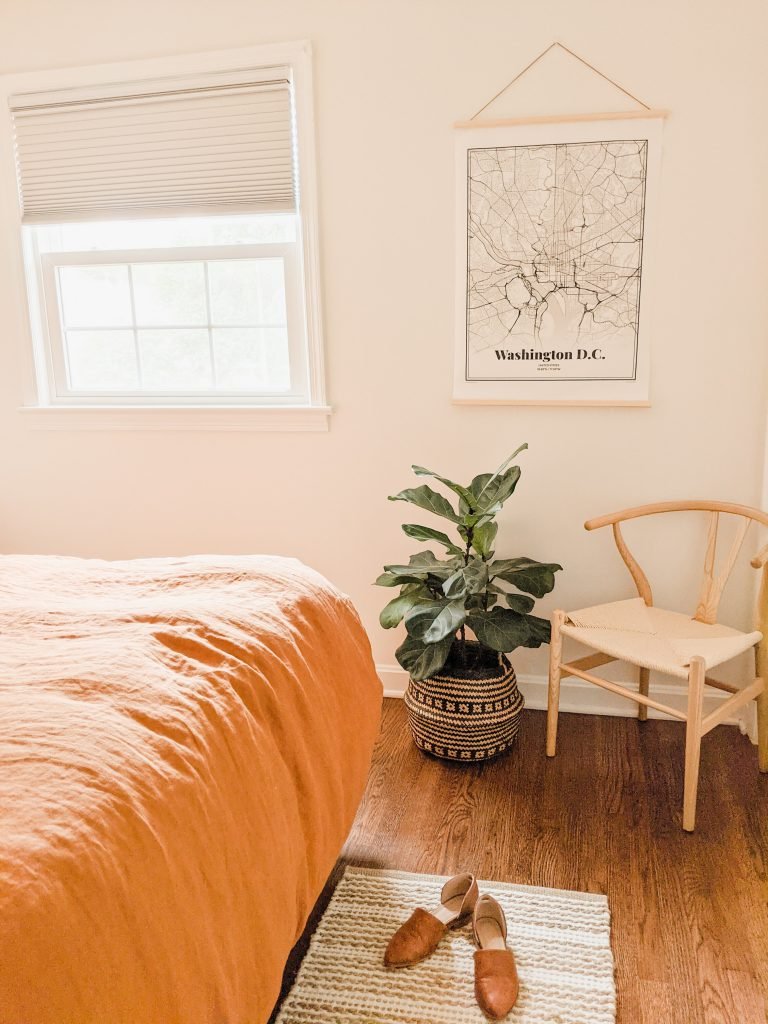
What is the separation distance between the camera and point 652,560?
2.59m

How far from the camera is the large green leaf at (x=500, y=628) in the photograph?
7.30 ft

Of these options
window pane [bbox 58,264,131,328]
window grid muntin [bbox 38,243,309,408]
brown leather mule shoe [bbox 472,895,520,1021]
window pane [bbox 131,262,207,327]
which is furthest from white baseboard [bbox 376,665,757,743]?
window pane [bbox 58,264,131,328]

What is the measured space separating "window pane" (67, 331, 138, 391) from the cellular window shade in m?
0.43

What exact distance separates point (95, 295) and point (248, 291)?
2.01 ft

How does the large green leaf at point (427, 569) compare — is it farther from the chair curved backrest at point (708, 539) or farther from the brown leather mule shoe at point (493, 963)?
the brown leather mule shoe at point (493, 963)

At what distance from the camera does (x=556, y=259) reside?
97.0 inches

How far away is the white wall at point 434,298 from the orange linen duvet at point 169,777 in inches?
39.1

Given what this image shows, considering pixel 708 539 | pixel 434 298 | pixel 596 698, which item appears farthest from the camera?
pixel 596 698

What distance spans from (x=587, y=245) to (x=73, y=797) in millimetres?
2130

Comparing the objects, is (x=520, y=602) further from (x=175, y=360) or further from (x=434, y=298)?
(x=175, y=360)

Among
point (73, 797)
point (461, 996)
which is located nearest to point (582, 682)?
point (461, 996)

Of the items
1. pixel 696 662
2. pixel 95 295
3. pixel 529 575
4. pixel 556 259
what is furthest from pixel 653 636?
pixel 95 295

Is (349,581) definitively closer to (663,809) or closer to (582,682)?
(582,682)

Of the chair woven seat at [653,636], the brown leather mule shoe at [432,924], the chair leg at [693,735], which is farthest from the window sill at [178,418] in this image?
the brown leather mule shoe at [432,924]
